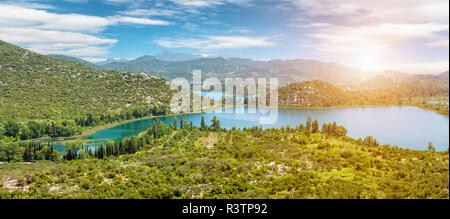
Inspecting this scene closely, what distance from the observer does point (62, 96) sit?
59.9m

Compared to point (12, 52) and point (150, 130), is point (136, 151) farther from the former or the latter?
point (12, 52)

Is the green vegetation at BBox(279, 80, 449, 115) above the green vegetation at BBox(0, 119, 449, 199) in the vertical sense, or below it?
above

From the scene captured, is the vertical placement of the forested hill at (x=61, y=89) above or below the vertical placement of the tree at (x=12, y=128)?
above

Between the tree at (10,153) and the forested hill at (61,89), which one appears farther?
the forested hill at (61,89)

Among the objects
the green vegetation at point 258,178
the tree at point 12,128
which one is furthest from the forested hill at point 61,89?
the green vegetation at point 258,178

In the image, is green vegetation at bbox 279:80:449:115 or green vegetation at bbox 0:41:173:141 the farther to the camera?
green vegetation at bbox 279:80:449:115

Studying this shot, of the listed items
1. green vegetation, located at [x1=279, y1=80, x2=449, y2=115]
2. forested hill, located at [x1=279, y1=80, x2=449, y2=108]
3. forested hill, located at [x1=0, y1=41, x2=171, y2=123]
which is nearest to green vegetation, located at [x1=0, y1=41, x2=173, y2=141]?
forested hill, located at [x1=0, y1=41, x2=171, y2=123]

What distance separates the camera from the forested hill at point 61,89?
50619 mm

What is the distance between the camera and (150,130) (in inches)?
1613

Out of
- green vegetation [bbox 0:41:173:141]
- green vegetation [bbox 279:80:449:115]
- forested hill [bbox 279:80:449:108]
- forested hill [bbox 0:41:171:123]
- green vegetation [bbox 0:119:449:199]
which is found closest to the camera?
green vegetation [bbox 0:119:449:199]

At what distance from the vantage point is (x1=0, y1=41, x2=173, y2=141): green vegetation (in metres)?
42.3

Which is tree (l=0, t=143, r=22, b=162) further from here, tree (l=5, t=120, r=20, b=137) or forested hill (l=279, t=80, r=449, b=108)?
forested hill (l=279, t=80, r=449, b=108)

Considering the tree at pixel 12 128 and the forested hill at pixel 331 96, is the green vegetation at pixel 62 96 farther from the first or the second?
the forested hill at pixel 331 96
